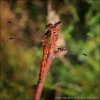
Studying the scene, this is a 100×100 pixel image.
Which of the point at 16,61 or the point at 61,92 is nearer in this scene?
the point at 61,92

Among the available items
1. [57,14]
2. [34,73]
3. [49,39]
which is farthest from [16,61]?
[49,39]

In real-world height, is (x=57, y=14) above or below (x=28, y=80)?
above

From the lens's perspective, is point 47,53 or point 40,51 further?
point 40,51

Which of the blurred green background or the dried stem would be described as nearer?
the dried stem

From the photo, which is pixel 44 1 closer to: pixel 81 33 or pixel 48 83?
pixel 81 33

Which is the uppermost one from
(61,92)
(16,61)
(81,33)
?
(81,33)

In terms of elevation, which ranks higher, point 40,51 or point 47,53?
point 47,53

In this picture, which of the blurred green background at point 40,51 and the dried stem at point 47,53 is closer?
the dried stem at point 47,53

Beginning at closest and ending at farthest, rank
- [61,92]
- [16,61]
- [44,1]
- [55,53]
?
[55,53] < [61,92] < [16,61] < [44,1]
